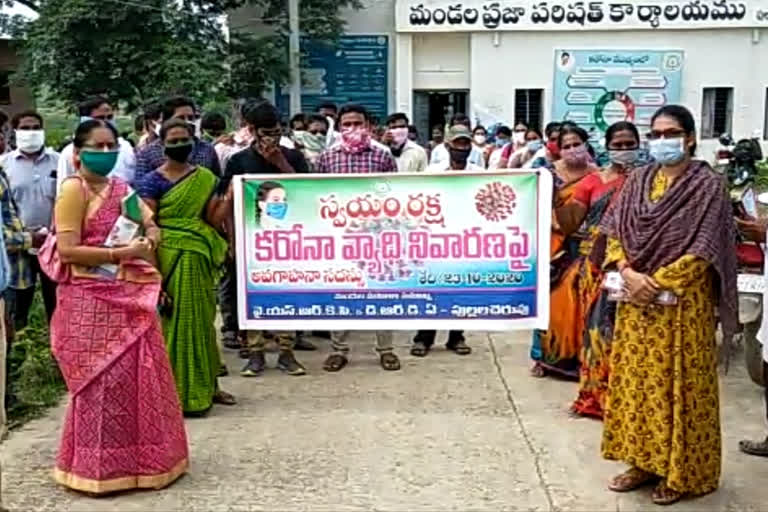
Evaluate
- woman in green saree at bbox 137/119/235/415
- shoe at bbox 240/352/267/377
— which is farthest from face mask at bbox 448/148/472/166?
woman in green saree at bbox 137/119/235/415

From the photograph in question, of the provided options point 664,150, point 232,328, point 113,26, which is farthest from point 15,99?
point 664,150

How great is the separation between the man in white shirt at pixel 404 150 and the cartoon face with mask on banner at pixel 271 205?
202 cm

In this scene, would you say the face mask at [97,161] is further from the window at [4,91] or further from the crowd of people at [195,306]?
the window at [4,91]

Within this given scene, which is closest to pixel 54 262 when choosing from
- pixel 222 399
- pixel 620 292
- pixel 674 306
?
pixel 222 399

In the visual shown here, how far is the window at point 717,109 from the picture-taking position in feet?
83.1

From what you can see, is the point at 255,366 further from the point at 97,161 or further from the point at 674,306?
the point at 674,306

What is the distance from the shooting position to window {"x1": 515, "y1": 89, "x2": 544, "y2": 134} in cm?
2503

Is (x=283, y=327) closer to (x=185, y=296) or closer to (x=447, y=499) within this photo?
(x=185, y=296)

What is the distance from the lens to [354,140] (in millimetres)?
6883

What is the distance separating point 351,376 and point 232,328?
1251 mm

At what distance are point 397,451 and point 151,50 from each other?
18790 mm

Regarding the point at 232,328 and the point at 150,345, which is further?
the point at 232,328

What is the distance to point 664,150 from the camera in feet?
14.2

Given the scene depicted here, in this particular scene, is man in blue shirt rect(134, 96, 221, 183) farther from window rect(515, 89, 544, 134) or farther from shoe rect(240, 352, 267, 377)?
window rect(515, 89, 544, 134)
